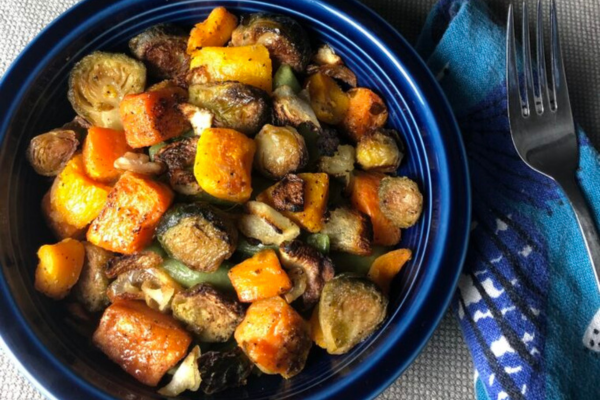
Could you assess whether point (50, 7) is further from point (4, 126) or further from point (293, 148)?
point (293, 148)

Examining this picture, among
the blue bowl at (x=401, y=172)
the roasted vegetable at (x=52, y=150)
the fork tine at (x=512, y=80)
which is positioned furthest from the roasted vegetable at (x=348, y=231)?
the roasted vegetable at (x=52, y=150)

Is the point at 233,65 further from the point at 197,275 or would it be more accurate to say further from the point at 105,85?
the point at 197,275

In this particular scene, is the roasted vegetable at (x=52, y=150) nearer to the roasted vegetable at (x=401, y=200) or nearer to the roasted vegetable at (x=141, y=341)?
the roasted vegetable at (x=141, y=341)

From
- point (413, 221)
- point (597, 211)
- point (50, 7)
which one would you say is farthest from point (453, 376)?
point (50, 7)


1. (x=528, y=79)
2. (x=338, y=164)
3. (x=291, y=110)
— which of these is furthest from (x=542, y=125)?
(x=291, y=110)

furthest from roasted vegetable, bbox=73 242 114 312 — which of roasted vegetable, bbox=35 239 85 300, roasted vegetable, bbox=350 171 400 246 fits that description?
roasted vegetable, bbox=350 171 400 246
